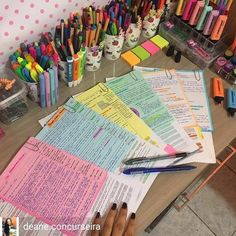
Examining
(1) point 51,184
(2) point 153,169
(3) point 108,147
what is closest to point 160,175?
(2) point 153,169

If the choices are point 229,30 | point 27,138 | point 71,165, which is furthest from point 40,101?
point 229,30

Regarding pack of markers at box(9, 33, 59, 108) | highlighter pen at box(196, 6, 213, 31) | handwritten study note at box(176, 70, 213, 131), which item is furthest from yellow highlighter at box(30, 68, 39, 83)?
highlighter pen at box(196, 6, 213, 31)

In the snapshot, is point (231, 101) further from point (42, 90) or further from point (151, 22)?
point (42, 90)

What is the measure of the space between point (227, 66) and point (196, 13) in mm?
199

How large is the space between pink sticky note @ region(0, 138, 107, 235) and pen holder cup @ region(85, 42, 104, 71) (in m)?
0.30

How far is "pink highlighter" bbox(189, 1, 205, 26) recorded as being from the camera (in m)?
1.04

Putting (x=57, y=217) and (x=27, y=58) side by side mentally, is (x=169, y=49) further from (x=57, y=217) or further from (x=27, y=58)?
(x=57, y=217)

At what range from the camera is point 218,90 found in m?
1.02

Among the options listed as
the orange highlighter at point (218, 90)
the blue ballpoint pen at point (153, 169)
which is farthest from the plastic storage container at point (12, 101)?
the orange highlighter at point (218, 90)

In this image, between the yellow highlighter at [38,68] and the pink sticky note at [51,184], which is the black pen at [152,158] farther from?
the yellow highlighter at [38,68]

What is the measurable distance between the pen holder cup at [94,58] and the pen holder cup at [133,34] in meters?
0.12

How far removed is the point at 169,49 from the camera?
1.10 meters

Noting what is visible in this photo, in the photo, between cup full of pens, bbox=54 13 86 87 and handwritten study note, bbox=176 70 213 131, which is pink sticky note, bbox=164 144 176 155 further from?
cup full of pens, bbox=54 13 86 87

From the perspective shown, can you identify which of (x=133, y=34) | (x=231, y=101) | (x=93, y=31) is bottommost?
(x=231, y=101)
